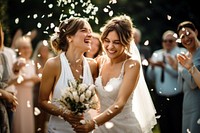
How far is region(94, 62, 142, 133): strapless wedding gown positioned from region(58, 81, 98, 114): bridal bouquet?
43 centimetres

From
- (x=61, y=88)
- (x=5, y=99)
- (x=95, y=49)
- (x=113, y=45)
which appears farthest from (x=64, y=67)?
(x=95, y=49)

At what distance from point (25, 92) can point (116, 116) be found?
12.2 ft

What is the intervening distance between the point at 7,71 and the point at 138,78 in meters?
1.90

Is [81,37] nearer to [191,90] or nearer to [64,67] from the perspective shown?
[64,67]

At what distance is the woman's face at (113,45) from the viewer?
7461 millimetres

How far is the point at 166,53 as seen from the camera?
1144cm

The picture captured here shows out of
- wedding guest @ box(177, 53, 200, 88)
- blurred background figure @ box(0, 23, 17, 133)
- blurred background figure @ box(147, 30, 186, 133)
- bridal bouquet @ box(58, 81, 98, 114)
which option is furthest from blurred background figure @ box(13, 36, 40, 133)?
bridal bouquet @ box(58, 81, 98, 114)

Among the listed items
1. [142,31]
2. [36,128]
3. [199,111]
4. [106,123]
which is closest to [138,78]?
[106,123]

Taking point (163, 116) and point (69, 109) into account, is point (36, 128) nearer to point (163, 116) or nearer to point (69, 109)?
point (163, 116)

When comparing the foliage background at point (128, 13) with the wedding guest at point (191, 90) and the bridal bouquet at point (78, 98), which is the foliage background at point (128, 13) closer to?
the wedding guest at point (191, 90)

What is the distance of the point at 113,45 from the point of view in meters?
7.45

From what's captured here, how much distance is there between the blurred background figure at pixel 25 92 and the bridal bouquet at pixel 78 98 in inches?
150

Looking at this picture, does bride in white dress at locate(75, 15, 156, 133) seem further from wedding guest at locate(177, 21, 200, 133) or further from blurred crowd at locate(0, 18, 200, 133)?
blurred crowd at locate(0, 18, 200, 133)

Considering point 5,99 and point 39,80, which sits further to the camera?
point 39,80
